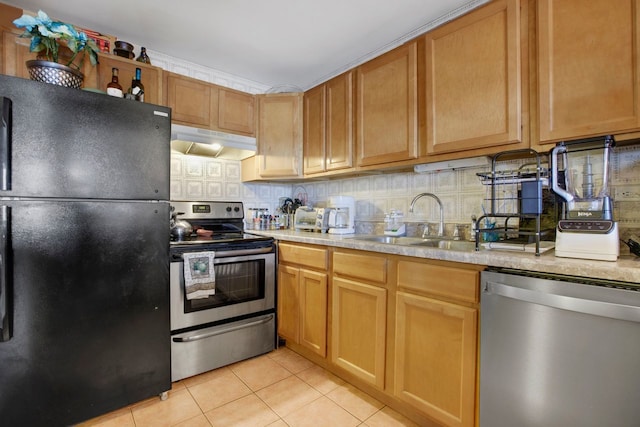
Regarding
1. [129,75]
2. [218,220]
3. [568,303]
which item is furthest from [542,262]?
[129,75]

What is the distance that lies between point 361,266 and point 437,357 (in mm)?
583

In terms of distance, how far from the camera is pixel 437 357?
4.51 feet

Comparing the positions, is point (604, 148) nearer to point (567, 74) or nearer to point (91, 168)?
point (567, 74)

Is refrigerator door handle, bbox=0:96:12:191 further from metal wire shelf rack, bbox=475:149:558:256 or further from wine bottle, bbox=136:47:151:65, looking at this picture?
metal wire shelf rack, bbox=475:149:558:256

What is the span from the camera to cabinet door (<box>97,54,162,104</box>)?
1.93 meters

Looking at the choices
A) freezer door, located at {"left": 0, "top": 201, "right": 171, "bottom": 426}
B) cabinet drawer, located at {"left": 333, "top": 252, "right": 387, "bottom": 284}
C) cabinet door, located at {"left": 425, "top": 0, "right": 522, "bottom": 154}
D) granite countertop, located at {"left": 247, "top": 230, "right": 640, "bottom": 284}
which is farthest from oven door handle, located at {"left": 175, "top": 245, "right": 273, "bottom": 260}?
cabinet door, located at {"left": 425, "top": 0, "right": 522, "bottom": 154}

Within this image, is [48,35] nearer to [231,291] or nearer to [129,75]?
[129,75]

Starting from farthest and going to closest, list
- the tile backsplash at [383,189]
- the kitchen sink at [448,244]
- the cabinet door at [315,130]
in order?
the cabinet door at [315,130]
the kitchen sink at [448,244]
the tile backsplash at [383,189]

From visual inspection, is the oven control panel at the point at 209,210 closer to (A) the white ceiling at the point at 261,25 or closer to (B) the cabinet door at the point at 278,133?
(B) the cabinet door at the point at 278,133

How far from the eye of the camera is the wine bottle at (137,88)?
1.91 meters

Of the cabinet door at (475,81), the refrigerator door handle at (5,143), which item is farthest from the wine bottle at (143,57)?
the cabinet door at (475,81)

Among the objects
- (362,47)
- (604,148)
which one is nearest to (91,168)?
(362,47)

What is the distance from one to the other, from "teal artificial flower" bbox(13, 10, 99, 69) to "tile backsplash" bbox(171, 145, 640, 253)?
100cm

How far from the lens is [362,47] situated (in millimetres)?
2312
